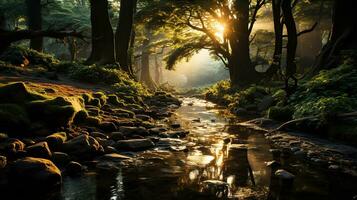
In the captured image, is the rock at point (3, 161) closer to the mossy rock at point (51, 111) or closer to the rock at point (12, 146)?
the rock at point (12, 146)

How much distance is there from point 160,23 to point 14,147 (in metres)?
19.0

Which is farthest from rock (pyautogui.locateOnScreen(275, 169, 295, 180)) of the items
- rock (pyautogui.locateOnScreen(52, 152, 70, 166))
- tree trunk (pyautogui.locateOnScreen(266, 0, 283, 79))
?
tree trunk (pyautogui.locateOnScreen(266, 0, 283, 79))

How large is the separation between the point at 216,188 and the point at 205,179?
48 centimetres

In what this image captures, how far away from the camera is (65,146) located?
6.07 m

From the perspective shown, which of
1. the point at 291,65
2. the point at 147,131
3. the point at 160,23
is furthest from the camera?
the point at 160,23

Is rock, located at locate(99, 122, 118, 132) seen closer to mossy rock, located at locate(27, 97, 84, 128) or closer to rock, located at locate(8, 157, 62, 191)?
mossy rock, located at locate(27, 97, 84, 128)

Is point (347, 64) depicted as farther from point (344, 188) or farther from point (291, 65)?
point (344, 188)

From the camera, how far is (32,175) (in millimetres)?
4621

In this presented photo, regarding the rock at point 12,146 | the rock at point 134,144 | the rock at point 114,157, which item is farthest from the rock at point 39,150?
the rock at point 134,144

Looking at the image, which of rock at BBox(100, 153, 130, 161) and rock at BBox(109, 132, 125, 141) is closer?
rock at BBox(100, 153, 130, 161)

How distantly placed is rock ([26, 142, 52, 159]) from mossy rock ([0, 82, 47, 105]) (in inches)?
57.6

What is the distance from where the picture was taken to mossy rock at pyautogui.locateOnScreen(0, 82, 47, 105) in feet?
21.6

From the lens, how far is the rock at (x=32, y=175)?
4582 mm

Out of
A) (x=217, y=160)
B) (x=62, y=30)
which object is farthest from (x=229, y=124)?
(x=62, y=30)
